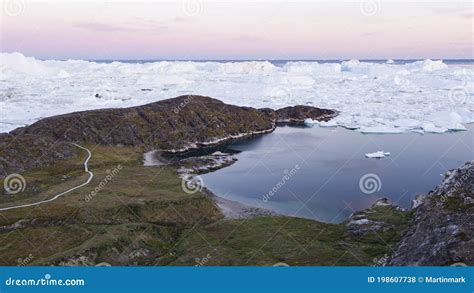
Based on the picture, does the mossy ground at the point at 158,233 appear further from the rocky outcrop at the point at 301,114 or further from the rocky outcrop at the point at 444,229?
the rocky outcrop at the point at 301,114

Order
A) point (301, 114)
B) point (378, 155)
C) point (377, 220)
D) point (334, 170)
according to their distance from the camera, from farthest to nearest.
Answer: point (301, 114) < point (378, 155) < point (334, 170) < point (377, 220)

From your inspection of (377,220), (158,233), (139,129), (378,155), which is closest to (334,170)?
(378,155)

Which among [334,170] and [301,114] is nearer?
[334,170]

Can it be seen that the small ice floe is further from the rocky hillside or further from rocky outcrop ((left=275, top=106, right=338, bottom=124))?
rocky outcrop ((left=275, top=106, right=338, bottom=124))

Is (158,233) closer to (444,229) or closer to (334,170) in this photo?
(444,229)

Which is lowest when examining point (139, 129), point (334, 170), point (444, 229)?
point (334, 170)

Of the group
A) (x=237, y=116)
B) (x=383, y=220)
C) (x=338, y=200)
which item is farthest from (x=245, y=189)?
(x=237, y=116)

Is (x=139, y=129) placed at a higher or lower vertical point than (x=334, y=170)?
higher

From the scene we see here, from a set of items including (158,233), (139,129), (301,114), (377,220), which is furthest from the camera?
(301,114)
